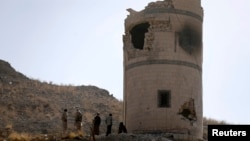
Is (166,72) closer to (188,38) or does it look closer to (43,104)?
(188,38)

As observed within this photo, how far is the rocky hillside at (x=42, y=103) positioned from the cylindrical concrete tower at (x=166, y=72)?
1205 centimetres

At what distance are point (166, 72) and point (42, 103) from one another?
2408 centimetres

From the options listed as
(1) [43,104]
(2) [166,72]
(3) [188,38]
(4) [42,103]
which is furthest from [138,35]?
(4) [42,103]

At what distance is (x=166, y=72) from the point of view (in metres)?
29.7

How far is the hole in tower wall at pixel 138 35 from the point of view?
31.4 m

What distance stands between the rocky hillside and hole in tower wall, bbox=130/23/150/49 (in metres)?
11.5

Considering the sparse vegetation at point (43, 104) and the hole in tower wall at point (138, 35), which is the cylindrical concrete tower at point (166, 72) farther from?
the sparse vegetation at point (43, 104)

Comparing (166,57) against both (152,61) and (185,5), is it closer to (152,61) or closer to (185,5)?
(152,61)

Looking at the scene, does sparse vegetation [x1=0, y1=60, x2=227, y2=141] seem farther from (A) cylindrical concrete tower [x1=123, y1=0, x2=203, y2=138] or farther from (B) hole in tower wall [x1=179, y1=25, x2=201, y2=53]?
(B) hole in tower wall [x1=179, y1=25, x2=201, y2=53]

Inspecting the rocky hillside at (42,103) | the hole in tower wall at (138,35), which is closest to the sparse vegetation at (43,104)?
the rocky hillside at (42,103)

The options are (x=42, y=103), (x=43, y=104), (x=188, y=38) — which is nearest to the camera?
(x=188, y=38)

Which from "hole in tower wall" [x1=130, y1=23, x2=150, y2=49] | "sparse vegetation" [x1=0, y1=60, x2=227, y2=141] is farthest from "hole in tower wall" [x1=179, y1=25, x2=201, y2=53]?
"sparse vegetation" [x1=0, y1=60, x2=227, y2=141]

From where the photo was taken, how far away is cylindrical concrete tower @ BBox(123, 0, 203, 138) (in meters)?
29.6

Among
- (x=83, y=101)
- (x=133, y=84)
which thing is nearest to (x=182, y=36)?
(x=133, y=84)
